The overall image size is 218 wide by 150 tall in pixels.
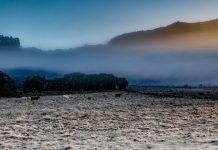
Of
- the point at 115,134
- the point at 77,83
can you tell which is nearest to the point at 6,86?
the point at 77,83

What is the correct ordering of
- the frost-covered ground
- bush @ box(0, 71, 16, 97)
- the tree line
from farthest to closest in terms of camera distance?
the tree line
bush @ box(0, 71, 16, 97)
the frost-covered ground

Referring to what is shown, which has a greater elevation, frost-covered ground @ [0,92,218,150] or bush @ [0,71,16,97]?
bush @ [0,71,16,97]

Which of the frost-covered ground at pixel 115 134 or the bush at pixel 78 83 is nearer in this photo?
the frost-covered ground at pixel 115 134

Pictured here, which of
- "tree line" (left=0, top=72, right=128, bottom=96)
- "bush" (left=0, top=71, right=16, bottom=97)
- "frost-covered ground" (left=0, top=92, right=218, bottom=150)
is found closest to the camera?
"frost-covered ground" (left=0, top=92, right=218, bottom=150)

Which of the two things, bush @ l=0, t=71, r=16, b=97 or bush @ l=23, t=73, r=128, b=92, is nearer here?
bush @ l=0, t=71, r=16, b=97

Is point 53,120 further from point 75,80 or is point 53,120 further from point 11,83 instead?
point 75,80

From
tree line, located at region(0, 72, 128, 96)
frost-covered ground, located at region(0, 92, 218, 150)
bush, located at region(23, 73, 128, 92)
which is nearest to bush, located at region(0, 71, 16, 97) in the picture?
tree line, located at region(0, 72, 128, 96)

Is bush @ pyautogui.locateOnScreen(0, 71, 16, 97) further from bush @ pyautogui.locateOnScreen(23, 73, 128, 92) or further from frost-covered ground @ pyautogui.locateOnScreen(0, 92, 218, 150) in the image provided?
frost-covered ground @ pyautogui.locateOnScreen(0, 92, 218, 150)

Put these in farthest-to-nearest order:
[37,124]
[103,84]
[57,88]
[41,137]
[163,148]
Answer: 1. [103,84]
2. [57,88]
3. [37,124]
4. [41,137]
5. [163,148]

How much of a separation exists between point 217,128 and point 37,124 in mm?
12225

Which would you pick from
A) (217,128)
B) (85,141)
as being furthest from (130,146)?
(217,128)

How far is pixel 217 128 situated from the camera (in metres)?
25.9

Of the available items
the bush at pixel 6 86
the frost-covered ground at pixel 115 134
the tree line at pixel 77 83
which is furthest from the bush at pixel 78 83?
the frost-covered ground at pixel 115 134

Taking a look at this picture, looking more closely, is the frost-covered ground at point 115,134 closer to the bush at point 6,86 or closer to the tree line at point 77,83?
the bush at point 6,86
